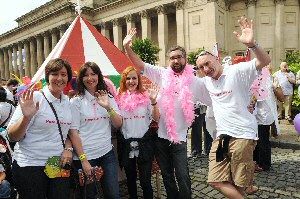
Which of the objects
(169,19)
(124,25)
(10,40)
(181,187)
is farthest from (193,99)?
(10,40)

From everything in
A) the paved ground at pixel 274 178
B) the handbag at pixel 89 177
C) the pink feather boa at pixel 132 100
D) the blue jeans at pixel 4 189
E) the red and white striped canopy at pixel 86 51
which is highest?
the red and white striped canopy at pixel 86 51

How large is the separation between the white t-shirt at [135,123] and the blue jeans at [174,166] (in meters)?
0.27

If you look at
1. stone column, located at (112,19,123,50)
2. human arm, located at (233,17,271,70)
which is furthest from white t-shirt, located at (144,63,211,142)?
stone column, located at (112,19,123,50)

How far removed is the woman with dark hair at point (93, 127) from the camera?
3.05 m

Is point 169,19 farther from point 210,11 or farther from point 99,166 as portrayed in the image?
point 99,166

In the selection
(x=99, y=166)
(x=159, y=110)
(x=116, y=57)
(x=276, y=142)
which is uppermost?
(x=116, y=57)

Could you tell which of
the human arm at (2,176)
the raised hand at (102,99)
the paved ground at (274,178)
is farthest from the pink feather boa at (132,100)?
the human arm at (2,176)

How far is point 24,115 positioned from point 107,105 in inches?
38.0

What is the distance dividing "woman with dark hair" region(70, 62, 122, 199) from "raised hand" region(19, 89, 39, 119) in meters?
0.61

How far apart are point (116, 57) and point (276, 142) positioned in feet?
16.1

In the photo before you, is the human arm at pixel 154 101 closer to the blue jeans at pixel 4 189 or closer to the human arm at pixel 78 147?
the human arm at pixel 78 147

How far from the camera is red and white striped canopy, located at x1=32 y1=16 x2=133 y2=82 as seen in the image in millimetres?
5098

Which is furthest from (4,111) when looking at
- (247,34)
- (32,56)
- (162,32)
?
(32,56)

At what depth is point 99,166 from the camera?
3176 mm
